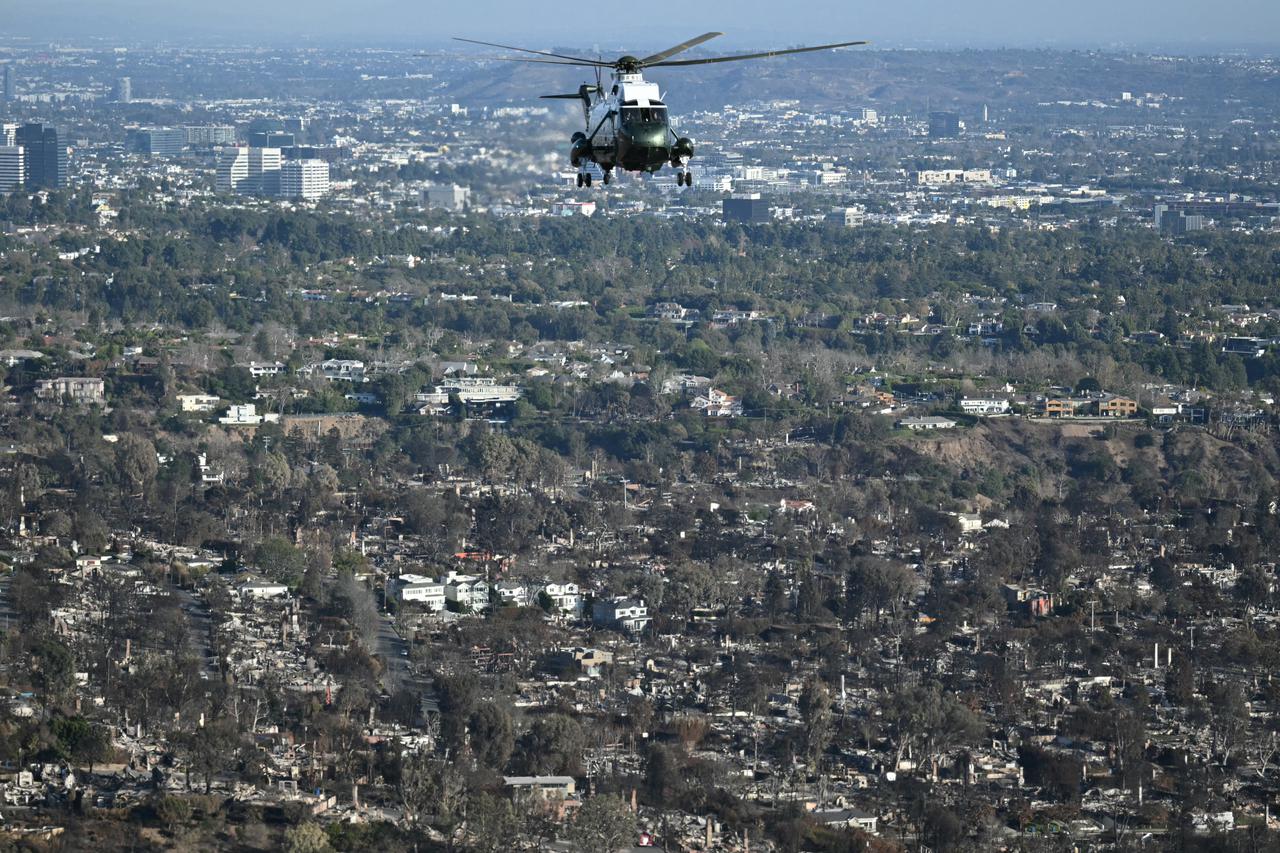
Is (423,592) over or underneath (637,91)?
underneath

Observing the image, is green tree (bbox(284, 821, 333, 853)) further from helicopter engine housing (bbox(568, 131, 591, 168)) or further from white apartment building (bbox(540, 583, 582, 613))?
white apartment building (bbox(540, 583, 582, 613))

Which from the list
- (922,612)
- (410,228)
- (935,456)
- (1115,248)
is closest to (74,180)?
(410,228)

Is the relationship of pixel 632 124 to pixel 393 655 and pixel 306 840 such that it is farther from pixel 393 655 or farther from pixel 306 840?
pixel 393 655

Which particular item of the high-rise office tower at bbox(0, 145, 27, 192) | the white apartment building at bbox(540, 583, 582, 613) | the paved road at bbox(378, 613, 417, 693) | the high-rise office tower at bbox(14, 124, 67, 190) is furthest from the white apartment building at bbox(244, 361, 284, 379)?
the high-rise office tower at bbox(0, 145, 27, 192)

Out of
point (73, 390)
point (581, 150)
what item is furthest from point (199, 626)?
point (73, 390)

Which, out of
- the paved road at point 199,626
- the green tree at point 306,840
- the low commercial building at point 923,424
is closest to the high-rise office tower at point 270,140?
the low commercial building at point 923,424

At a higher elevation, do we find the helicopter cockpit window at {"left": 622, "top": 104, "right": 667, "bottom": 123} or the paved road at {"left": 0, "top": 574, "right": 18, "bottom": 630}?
the helicopter cockpit window at {"left": 622, "top": 104, "right": 667, "bottom": 123}
